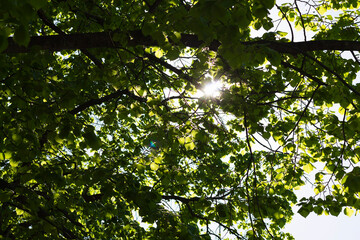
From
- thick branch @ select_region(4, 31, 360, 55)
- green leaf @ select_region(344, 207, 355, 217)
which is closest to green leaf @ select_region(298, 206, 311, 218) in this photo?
green leaf @ select_region(344, 207, 355, 217)

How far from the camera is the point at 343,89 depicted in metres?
3.53

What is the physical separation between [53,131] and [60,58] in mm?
5713

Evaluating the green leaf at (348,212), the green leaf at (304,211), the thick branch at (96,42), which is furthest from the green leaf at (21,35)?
the green leaf at (348,212)

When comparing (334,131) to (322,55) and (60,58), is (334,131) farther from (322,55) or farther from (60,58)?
(60,58)

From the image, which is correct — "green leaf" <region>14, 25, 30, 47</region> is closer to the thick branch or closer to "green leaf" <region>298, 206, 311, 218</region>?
the thick branch

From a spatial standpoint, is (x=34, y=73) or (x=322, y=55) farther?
(x=322, y=55)

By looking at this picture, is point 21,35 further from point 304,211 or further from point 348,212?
point 348,212

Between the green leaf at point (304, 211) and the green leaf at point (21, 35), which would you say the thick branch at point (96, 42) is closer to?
the green leaf at point (21, 35)

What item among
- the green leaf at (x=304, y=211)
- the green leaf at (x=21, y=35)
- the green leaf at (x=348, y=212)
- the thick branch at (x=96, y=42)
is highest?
the thick branch at (x=96, y=42)

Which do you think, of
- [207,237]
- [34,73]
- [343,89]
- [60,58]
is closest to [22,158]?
[34,73]

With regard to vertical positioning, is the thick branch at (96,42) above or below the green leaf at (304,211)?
above

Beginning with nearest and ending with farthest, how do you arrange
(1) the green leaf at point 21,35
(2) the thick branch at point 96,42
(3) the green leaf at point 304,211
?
(1) the green leaf at point 21,35 → (2) the thick branch at point 96,42 → (3) the green leaf at point 304,211

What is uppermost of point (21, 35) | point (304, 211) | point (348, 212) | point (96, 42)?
point (96, 42)

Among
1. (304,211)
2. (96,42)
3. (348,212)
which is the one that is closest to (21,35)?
(96,42)
